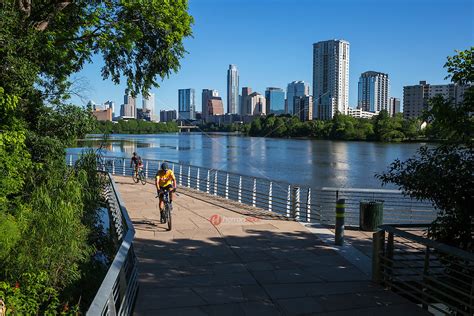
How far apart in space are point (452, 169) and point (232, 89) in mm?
40691

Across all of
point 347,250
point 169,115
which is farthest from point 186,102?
point 347,250

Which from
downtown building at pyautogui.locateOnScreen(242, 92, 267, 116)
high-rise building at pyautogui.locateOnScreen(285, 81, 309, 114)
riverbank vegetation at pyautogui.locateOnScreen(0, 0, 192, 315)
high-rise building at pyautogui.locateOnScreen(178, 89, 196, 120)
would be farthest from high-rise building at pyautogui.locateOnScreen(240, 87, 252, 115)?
riverbank vegetation at pyautogui.locateOnScreen(0, 0, 192, 315)

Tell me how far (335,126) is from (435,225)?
84.1m

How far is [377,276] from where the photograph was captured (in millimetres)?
6543

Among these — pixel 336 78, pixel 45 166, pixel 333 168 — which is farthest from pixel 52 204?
pixel 333 168

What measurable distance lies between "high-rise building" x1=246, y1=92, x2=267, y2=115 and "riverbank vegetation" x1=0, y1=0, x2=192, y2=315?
106 ft

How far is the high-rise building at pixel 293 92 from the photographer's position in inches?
1071

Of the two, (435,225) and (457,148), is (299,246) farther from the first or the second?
(457,148)

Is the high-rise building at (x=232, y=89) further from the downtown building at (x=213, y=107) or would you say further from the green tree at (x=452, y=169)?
the green tree at (x=452, y=169)

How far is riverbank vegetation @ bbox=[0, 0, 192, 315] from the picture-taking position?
231 inches

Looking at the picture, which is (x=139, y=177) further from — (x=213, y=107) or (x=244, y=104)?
(x=244, y=104)

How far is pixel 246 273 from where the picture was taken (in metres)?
6.99

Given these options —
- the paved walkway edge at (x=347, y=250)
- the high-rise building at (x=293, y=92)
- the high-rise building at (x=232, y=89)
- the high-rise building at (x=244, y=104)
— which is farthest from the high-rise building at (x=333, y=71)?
the high-rise building at (x=244, y=104)

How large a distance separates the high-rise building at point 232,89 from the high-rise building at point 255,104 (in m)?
2.19
